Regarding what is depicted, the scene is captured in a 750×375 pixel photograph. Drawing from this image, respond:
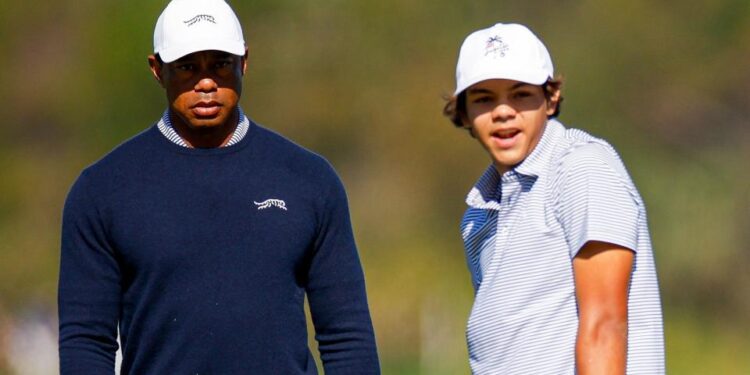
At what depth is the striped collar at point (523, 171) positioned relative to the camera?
137 inches

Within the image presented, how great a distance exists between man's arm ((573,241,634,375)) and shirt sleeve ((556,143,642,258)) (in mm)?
26

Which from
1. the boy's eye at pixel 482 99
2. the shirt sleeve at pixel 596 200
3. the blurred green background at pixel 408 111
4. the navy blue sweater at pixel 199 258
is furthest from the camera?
the blurred green background at pixel 408 111

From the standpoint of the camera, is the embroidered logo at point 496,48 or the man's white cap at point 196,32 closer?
the embroidered logo at point 496,48

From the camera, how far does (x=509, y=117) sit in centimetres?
352

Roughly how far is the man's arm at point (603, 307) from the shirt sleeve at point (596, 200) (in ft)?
0.08

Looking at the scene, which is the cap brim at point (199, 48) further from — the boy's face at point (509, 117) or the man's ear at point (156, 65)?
the boy's face at point (509, 117)

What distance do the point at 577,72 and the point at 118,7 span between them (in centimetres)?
554

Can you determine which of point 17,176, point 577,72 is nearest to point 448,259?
point 577,72

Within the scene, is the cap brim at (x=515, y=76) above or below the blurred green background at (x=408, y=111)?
below

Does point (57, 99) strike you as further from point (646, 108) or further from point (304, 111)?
point (646, 108)

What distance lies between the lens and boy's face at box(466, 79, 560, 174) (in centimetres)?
352

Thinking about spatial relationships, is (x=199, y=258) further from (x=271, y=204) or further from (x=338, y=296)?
(x=338, y=296)

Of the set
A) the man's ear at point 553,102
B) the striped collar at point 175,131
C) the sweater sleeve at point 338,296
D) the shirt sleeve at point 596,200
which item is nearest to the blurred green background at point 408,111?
the sweater sleeve at point 338,296

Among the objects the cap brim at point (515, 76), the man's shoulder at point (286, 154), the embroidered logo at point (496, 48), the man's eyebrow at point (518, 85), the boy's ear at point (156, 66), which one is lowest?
the man's shoulder at point (286, 154)
